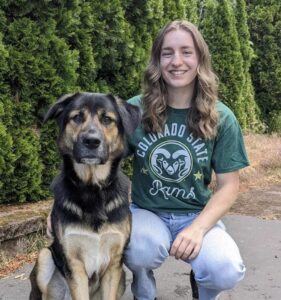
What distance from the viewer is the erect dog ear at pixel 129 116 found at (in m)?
3.39

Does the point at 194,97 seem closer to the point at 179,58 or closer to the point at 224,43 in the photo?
the point at 179,58

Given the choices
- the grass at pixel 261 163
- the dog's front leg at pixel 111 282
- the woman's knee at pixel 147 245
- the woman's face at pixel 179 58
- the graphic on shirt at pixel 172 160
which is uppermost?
the woman's face at pixel 179 58

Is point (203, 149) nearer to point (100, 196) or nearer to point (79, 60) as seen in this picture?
point (100, 196)

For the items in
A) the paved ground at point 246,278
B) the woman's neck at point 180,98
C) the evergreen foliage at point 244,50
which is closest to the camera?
the woman's neck at point 180,98

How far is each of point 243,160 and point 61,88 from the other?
2348mm

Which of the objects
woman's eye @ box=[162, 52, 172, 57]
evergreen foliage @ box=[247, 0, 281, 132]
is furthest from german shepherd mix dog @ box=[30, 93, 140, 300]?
evergreen foliage @ box=[247, 0, 281, 132]

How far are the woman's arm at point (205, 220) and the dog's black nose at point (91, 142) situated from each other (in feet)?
2.77

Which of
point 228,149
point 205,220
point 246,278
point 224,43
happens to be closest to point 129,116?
point 228,149

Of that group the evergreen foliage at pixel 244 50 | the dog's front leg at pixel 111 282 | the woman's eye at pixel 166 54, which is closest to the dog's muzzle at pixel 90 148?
the dog's front leg at pixel 111 282

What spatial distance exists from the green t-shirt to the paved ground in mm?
858

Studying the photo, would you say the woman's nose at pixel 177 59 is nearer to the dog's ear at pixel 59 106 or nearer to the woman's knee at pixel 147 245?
the dog's ear at pixel 59 106

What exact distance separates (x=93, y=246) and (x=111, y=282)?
294mm

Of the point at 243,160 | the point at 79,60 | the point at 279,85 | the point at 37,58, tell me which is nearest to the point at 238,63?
the point at 279,85

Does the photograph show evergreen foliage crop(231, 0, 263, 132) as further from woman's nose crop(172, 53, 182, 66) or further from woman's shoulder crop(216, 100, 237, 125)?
woman's nose crop(172, 53, 182, 66)
